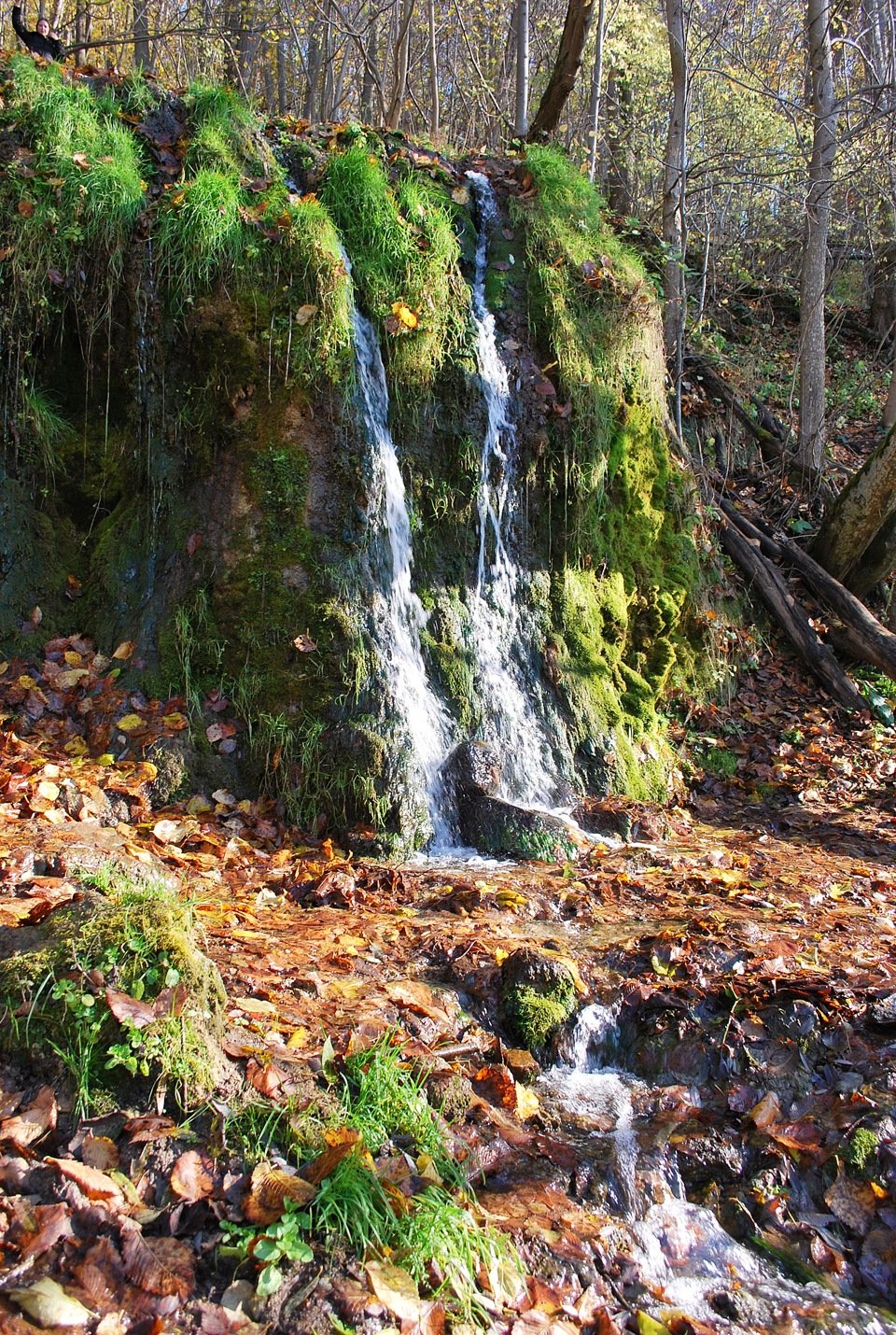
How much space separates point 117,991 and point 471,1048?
52.8 inches

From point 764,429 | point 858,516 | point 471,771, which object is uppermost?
point 764,429

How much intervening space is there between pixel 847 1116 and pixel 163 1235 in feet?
7.30

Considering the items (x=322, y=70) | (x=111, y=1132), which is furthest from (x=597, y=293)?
(x=322, y=70)

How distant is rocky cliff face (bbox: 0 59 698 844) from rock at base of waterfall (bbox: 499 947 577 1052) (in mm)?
1940

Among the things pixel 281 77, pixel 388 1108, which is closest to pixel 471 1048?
pixel 388 1108

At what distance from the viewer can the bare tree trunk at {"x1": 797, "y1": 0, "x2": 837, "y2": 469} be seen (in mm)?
9617

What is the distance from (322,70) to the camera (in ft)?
52.9

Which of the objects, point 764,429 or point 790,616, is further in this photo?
point 764,429

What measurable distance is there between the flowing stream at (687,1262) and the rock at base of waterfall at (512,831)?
7.85 ft

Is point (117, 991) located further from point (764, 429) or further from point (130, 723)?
point (764, 429)

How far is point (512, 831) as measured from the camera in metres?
5.70

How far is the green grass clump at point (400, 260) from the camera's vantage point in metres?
6.55

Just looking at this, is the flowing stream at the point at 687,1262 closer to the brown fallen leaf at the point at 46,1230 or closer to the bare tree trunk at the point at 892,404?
the brown fallen leaf at the point at 46,1230

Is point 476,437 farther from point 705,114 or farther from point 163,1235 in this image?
point 705,114
